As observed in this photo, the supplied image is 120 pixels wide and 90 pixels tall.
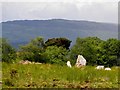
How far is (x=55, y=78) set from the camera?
11.1 metres

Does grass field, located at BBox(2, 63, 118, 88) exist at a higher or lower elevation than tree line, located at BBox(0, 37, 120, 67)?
lower

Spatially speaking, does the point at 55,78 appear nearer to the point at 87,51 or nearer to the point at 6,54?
the point at 6,54

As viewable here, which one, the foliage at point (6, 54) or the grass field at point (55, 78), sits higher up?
the foliage at point (6, 54)

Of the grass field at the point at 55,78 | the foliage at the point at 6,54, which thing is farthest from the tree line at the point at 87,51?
the grass field at the point at 55,78

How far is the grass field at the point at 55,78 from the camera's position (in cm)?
1020

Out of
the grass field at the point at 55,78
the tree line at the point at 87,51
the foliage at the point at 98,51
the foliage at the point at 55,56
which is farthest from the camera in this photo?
the foliage at the point at 98,51

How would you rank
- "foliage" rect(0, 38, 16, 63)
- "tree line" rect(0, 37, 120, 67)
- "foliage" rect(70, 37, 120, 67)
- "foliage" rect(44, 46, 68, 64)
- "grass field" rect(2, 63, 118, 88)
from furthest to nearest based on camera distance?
"foliage" rect(70, 37, 120, 67) < "tree line" rect(0, 37, 120, 67) < "foliage" rect(44, 46, 68, 64) < "foliage" rect(0, 38, 16, 63) < "grass field" rect(2, 63, 118, 88)

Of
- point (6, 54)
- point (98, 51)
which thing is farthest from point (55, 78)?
point (98, 51)

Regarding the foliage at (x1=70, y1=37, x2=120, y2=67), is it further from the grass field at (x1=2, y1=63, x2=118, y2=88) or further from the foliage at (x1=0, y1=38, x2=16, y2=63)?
the grass field at (x1=2, y1=63, x2=118, y2=88)

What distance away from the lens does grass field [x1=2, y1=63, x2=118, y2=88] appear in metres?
10.2

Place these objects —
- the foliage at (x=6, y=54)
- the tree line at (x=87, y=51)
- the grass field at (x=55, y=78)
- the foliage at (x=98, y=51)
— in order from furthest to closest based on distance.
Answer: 1. the foliage at (x=98, y=51)
2. the tree line at (x=87, y=51)
3. the foliage at (x=6, y=54)
4. the grass field at (x=55, y=78)

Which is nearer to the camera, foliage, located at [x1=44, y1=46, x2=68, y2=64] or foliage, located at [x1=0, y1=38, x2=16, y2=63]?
foliage, located at [x1=0, y1=38, x2=16, y2=63]

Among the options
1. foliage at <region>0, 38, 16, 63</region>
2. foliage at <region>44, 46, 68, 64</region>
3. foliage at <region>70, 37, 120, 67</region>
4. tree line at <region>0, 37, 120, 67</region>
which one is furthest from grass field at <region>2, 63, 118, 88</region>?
foliage at <region>70, 37, 120, 67</region>

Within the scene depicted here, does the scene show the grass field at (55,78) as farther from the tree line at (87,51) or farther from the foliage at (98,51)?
the foliage at (98,51)
